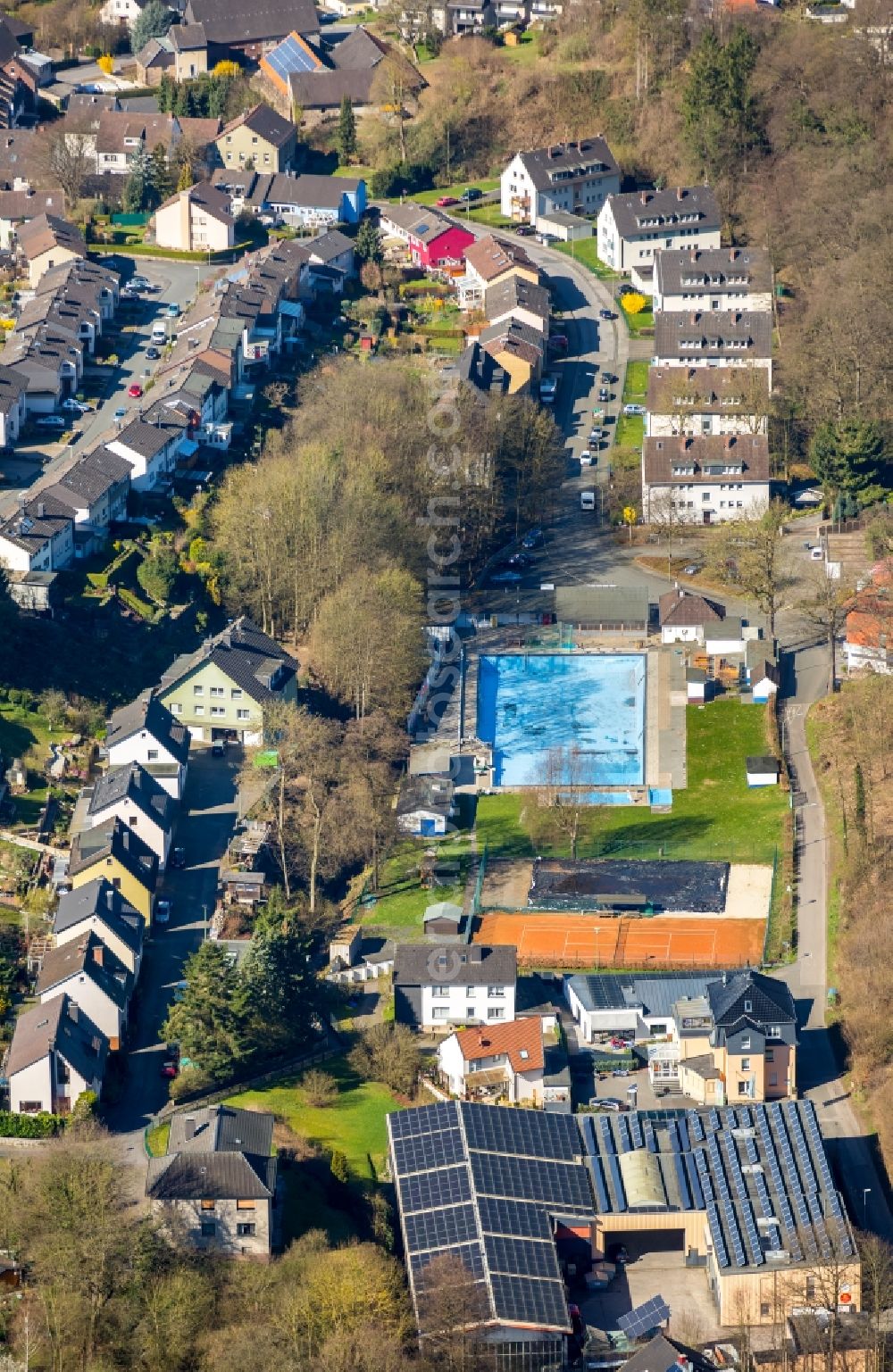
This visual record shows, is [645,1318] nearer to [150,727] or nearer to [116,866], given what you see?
[116,866]

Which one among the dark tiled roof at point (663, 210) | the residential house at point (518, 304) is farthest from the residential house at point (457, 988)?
the dark tiled roof at point (663, 210)

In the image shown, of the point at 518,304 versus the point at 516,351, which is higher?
the point at 518,304

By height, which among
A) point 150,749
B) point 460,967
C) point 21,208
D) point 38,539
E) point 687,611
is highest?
point 21,208

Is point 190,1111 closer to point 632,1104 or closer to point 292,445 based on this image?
point 632,1104

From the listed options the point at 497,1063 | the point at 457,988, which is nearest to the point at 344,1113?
the point at 497,1063

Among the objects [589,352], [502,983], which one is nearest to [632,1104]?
[502,983]

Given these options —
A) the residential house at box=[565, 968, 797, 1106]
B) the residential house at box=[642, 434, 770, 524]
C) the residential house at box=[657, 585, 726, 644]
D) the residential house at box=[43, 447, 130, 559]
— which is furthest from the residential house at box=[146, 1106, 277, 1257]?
the residential house at box=[642, 434, 770, 524]
